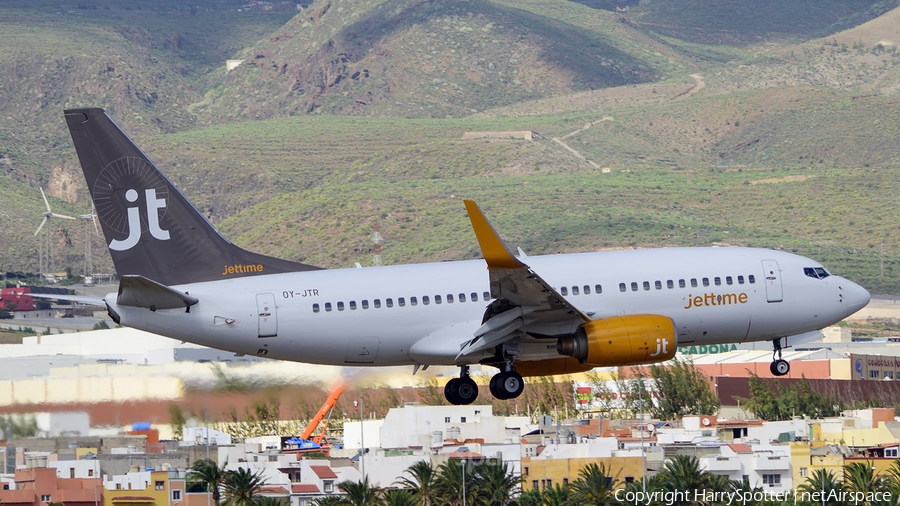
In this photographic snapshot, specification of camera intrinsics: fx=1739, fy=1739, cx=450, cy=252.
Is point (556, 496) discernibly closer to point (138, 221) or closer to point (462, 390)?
point (462, 390)

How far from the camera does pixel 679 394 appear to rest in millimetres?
121188

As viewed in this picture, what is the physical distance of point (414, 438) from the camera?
100125 mm

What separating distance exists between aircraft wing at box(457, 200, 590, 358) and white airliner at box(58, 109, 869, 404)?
1.7 inches

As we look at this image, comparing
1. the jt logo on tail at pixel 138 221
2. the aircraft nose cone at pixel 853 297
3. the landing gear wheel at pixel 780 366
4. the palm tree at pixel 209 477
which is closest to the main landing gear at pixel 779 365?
the landing gear wheel at pixel 780 366

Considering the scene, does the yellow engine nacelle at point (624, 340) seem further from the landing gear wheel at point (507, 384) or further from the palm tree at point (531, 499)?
the palm tree at point (531, 499)

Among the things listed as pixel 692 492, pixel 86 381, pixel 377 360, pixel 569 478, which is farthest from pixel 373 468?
pixel 377 360

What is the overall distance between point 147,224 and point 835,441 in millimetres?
56340

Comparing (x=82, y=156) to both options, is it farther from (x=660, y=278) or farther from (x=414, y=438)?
(x=414, y=438)

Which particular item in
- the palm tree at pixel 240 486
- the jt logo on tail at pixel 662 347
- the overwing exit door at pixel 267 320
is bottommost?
the palm tree at pixel 240 486

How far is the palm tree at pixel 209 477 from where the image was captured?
Answer: 275 ft

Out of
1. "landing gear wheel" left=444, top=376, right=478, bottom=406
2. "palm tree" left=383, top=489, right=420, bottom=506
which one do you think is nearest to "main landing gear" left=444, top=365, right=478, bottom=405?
"landing gear wheel" left=444, top=376, right=478, bottom=406

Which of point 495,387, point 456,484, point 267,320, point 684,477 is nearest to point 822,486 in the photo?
point 684,477

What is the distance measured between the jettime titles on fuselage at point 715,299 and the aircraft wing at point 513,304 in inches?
174

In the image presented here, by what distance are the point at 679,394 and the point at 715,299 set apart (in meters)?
66.2
